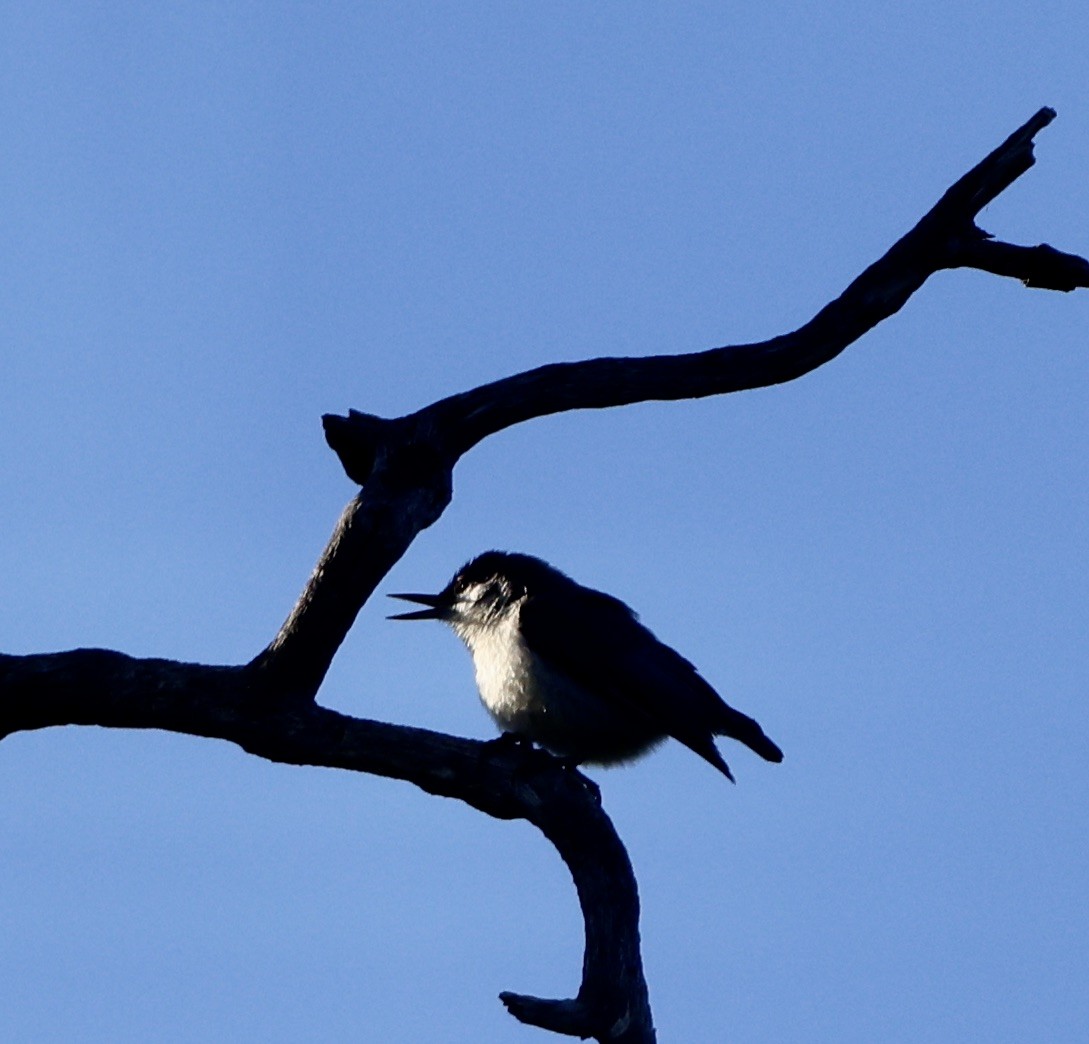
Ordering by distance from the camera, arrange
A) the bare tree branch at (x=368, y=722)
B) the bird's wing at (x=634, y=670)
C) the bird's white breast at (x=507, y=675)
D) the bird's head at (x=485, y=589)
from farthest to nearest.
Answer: the bird's head at (x=485, y=589) → the bird's white breast at (x=507, y=675) → the bird's wing at (x=634, y=670) → the bare tree branch at (x=368, y=722)

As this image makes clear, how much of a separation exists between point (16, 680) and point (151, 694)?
1.46 feet

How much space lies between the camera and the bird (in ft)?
25.3

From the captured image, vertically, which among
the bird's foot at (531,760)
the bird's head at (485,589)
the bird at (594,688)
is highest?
the bird's head at (485,589)

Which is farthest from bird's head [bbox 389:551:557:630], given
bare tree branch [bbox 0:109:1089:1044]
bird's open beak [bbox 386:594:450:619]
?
bare tree branch [bbox 0:109:1089:1044]

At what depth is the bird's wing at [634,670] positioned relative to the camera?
764cm

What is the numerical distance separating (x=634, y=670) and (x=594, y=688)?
0.19 metres

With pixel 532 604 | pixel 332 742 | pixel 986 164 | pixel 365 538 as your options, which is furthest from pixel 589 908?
pixel 986 164

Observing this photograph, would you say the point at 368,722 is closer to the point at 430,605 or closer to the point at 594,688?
the point at 594,688

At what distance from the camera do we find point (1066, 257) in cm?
700

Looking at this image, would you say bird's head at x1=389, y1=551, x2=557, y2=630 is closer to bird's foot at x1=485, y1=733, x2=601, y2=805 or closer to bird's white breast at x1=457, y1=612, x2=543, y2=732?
bird's white breast at x1=457, y1=612, x2=543, y2=732

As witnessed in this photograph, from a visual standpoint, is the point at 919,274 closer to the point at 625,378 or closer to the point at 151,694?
the point at 625,378

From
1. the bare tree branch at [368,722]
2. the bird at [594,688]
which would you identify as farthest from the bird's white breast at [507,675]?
the bare tree branch at [368,722]

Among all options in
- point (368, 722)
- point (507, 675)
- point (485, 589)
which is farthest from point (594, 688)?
point (368, 722)

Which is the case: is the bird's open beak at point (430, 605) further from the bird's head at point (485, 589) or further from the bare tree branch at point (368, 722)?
the bare tree branch at point (368, 722)
